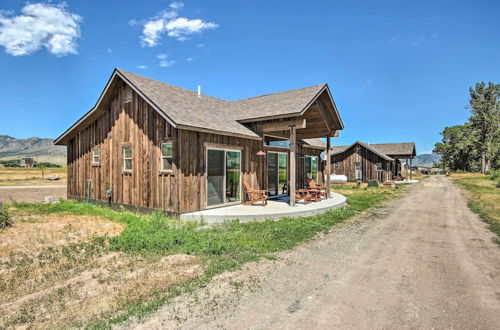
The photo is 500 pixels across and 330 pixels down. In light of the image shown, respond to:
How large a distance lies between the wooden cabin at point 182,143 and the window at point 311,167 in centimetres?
285

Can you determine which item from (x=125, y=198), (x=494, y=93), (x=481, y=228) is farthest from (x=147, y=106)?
(x=494, y=93)

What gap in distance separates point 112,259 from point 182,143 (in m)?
4.49

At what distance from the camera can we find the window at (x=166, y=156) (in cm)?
947

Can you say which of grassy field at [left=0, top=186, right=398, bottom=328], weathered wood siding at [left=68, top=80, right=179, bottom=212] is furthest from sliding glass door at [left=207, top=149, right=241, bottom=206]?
grassy field at [left=0, top=186, right=398, bottom=328]


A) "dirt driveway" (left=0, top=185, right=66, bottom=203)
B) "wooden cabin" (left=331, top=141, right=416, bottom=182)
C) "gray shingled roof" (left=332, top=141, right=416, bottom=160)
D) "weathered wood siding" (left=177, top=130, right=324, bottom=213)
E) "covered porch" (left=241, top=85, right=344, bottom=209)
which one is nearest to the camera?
"weathered wood siding" (left=177, top=130, right=324, bottom=213)

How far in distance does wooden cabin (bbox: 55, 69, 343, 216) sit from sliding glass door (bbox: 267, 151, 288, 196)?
5 centimetres

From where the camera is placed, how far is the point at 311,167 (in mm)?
18281

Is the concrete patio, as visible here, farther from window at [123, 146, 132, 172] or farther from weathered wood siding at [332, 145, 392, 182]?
weathered wood siding at [332, 145, 392, 182]

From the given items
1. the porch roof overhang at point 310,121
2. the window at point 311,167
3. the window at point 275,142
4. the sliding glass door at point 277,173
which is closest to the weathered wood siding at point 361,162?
the window at point 311,167

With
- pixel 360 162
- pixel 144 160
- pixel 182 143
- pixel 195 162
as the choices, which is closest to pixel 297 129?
pixel 195 162

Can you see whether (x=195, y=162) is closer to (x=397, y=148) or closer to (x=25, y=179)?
(x=25, y=179)

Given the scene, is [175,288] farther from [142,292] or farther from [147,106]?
[147,106]

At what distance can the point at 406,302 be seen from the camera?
12.7ft

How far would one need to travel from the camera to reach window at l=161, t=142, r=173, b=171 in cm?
947
